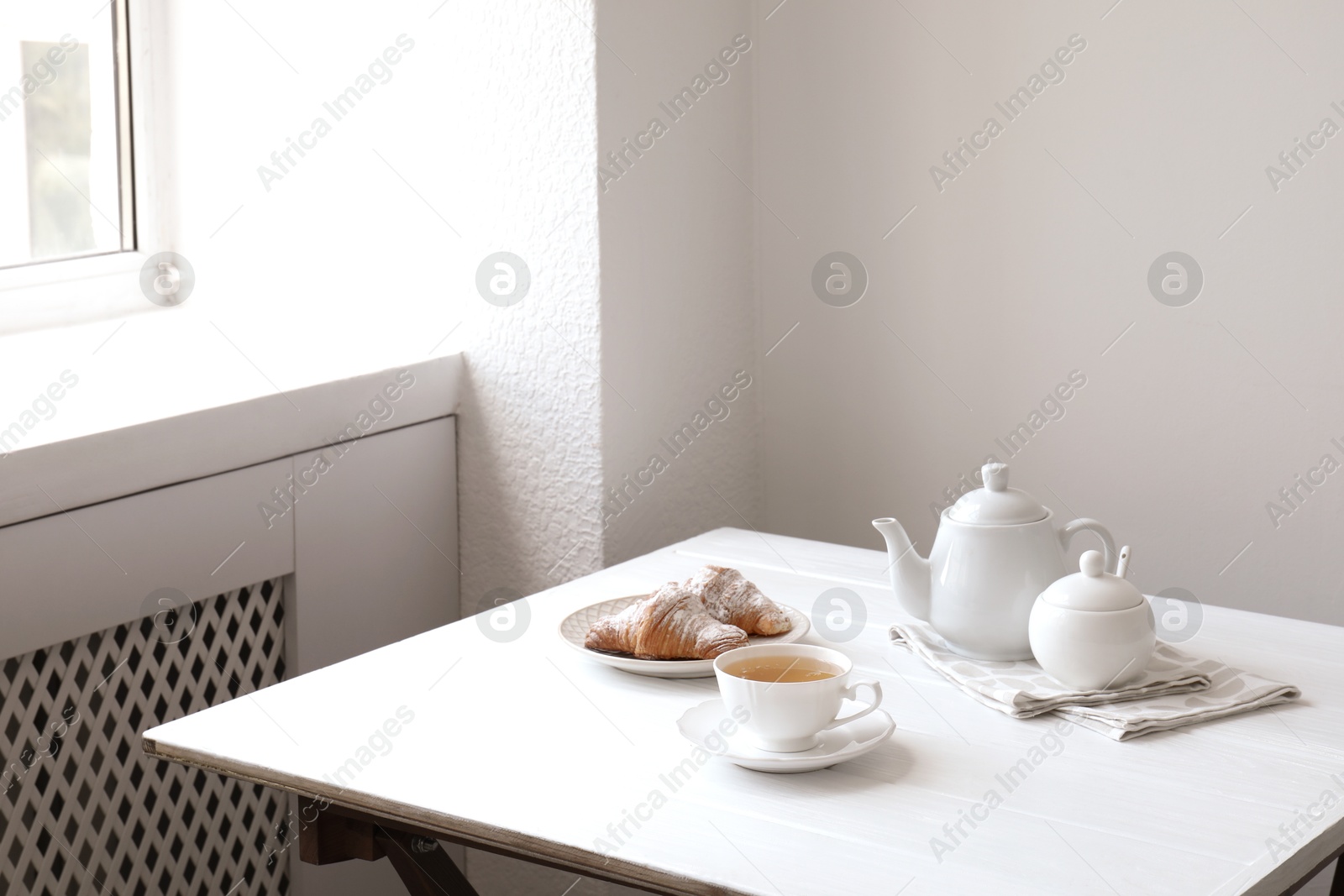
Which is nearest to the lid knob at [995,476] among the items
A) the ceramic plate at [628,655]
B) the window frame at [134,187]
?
the ceramic plate at [628,655]

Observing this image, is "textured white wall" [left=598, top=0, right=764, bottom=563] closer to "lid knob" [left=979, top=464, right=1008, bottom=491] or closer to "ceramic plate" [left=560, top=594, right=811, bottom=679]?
"ceramic plate" [left=560, top=594, right=811, bottom=679]

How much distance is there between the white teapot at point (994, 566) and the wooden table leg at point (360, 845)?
56cm

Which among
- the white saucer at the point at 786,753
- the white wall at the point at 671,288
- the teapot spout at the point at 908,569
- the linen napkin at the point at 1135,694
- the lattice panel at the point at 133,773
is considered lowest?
the linen napkin at the point at 1135,694

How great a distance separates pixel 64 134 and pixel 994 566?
5.56 feet

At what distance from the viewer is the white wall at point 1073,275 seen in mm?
1837

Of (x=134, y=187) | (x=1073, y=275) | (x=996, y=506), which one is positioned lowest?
(x=996, y=506)

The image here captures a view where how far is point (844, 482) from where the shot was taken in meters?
2.25

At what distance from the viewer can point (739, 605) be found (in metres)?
1.41

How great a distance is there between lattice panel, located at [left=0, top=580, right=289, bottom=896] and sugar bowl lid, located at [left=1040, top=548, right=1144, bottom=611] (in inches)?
41.9

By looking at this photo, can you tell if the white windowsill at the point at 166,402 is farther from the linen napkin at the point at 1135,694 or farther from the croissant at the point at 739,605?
the linen napkin at the point at 1135,694

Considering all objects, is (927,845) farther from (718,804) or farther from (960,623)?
(960,623)

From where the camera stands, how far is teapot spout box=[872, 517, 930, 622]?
1.39 meters

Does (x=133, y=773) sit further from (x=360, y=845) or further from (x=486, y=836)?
(x=486, y=836)

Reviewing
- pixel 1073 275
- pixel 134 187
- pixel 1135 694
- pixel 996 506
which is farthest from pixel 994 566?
pixel 134 187
